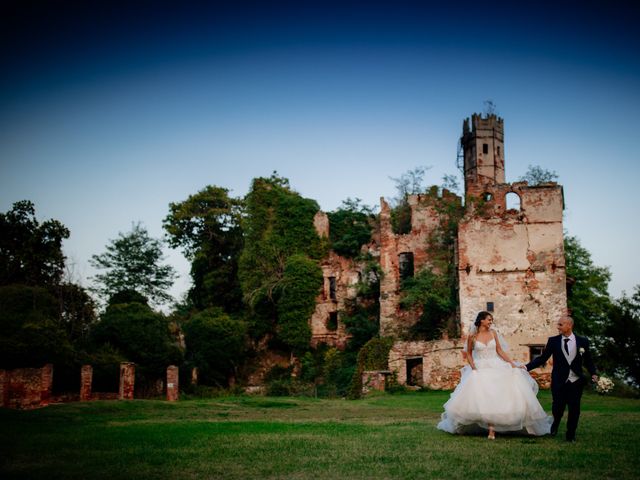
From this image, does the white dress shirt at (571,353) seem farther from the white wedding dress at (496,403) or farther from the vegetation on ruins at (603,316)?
the vegetation on ruins at (603,316)

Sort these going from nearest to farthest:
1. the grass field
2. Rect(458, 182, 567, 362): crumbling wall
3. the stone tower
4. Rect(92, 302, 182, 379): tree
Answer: the grass field, Rect(92, 302, 182, 379): tree, Rect(458, 182, 567, 362): crumbling wall, the stone tower

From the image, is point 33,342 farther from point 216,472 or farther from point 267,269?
point 216,472

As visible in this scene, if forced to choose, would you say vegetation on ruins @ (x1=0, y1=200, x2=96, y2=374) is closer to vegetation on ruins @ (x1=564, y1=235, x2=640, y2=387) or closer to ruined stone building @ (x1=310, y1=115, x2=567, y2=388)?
ruined stone building @ (x1=310, y1=115, x2=567, y2=388)

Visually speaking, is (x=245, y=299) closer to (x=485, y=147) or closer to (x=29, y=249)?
(x=29, y=249)

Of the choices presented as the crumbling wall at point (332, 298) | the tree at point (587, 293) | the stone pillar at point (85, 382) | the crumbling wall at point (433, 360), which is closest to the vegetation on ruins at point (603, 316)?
the tree at point (587, 293)

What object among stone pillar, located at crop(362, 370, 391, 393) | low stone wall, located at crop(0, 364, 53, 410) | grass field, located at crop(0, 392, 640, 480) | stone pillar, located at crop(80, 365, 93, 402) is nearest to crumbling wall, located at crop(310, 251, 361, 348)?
stone pillar, located at crop(362, 370, 391, 393)

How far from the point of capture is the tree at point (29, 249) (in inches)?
1457

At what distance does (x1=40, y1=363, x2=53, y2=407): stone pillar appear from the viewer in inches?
995

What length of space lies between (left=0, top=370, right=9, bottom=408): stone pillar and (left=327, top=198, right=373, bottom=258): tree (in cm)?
2433

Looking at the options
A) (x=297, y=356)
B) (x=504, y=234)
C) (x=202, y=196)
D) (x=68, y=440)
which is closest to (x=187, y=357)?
(x=297, y=356)

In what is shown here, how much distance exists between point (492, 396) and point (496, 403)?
126 mm

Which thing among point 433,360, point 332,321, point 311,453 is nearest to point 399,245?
point 332,321

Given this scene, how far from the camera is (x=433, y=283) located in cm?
3791

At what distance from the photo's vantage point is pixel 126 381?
29.0m
